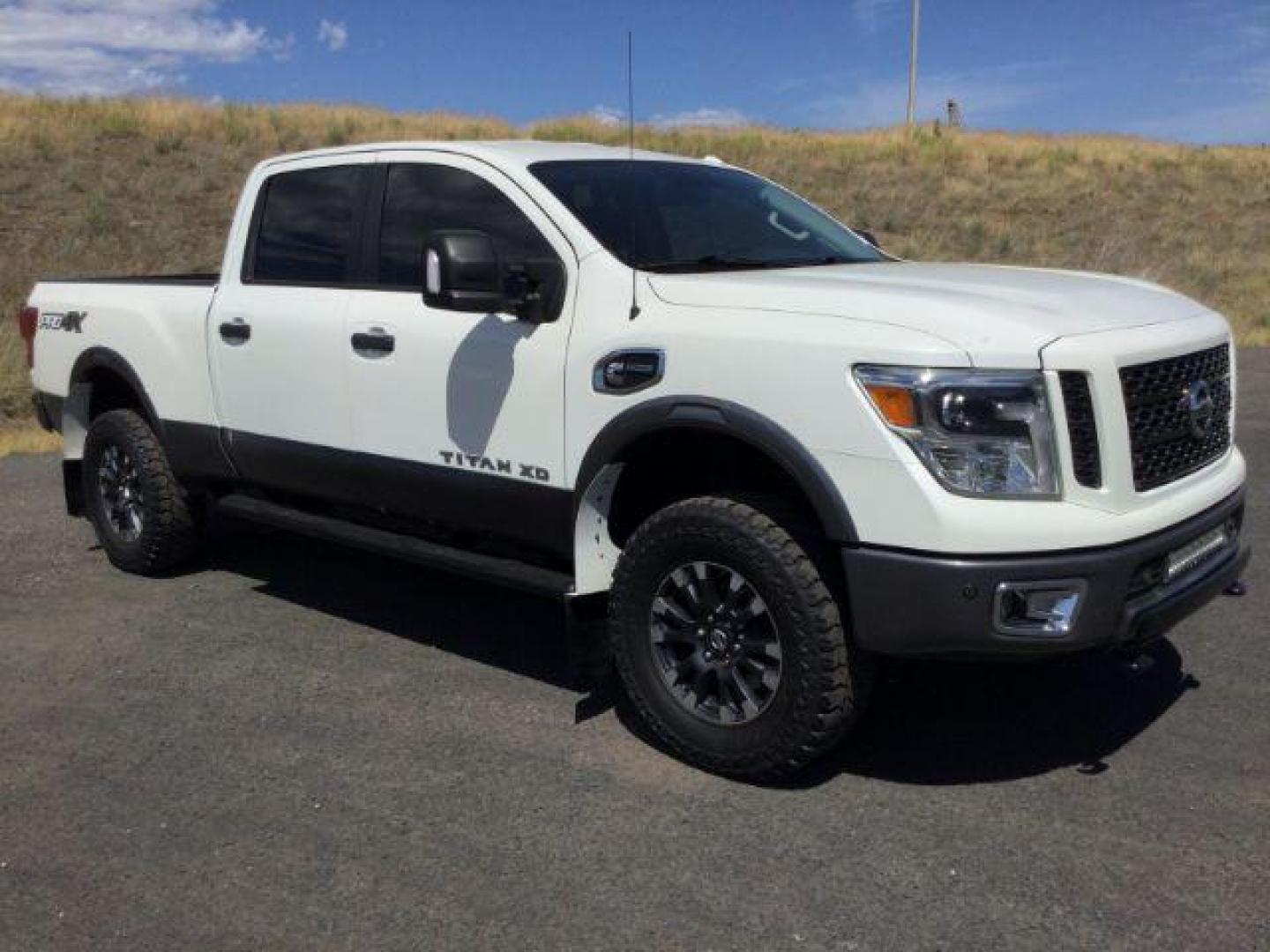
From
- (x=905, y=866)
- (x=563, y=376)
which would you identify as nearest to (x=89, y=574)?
(x=563, y=376)

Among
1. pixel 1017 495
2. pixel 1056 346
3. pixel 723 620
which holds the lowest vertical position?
pixel 723 620

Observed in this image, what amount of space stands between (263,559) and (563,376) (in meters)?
3.19

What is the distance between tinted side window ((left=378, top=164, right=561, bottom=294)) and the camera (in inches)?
180

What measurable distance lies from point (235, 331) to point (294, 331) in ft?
1.47

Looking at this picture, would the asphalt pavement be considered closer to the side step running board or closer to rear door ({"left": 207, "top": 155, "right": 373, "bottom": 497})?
the side step running board

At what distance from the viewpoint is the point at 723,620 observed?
12.9 ft

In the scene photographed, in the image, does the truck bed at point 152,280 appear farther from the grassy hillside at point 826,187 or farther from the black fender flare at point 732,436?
the grassy hillside at point 826,187

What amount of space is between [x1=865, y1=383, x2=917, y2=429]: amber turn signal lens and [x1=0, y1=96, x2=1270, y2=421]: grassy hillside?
14202 millimetres

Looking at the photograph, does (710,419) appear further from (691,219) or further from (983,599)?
(691,219)

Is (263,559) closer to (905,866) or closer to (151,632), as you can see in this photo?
(151,632)

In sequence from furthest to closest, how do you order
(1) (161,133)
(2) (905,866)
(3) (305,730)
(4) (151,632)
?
1. (1) (161,133)
2. (4) (151,632)
3. (3) (305,730)
4. (2) (905,866)

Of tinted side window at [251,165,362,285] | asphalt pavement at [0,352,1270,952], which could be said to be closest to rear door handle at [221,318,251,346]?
tinted side window at [251,165,362,285]

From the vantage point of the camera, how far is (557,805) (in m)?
3.81

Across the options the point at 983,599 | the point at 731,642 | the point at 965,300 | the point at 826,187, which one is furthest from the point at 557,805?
the point at 826,187
